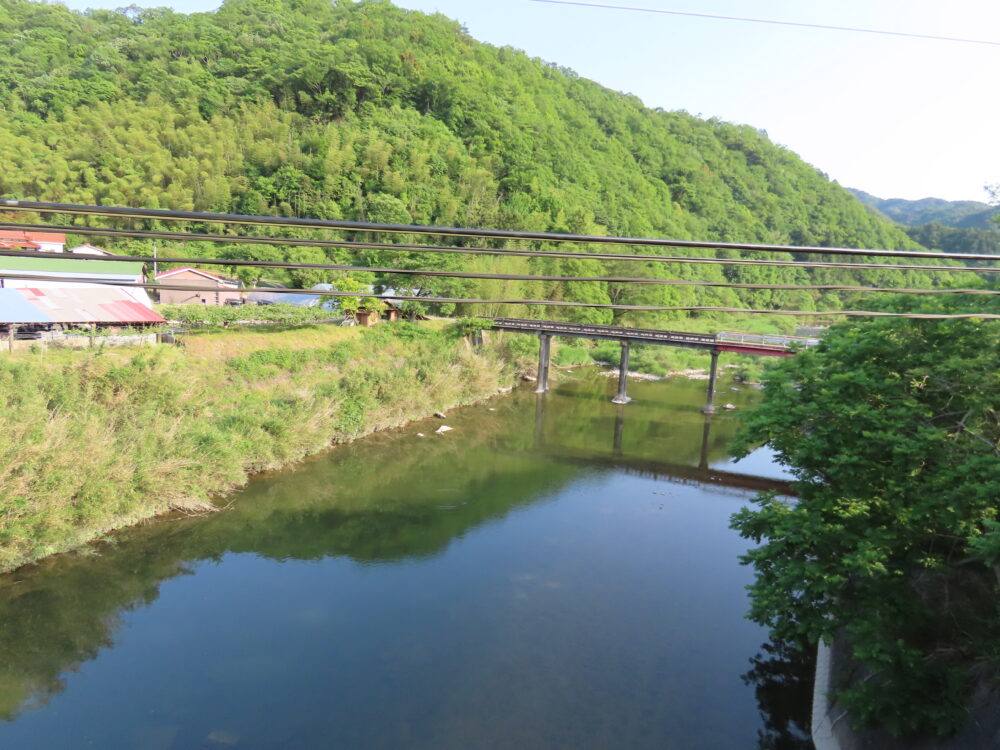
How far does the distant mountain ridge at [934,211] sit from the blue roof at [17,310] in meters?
69.1

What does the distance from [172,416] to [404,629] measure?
7895mm

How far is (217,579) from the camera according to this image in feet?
35.4

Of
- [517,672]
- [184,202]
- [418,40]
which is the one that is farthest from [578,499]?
[418,40]

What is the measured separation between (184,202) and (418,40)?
109ft

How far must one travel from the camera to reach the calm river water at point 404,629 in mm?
7652

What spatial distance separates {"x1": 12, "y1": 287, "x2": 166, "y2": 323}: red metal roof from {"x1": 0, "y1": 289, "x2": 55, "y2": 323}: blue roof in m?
0.07

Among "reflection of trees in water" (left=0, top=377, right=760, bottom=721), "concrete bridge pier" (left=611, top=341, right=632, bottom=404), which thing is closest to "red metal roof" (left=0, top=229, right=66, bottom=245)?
"reflection of trees in water" (left=0, top=377, right=760, bottom=721)

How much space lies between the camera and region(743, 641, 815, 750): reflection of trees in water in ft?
25.2

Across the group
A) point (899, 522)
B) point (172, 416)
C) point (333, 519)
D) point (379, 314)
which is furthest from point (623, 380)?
point (899, 522)

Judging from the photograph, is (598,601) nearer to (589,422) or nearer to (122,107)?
(589,422)

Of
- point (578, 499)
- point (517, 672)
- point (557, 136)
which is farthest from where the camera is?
point (557, 136)

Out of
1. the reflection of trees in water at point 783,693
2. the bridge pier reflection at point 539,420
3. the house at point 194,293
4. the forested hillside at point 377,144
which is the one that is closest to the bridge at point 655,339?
the bridge pier reflection at point 539,420

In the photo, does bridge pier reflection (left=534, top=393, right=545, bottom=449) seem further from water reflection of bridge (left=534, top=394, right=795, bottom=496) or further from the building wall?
the building wall

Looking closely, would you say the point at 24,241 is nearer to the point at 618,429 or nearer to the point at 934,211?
the point at 618,429
